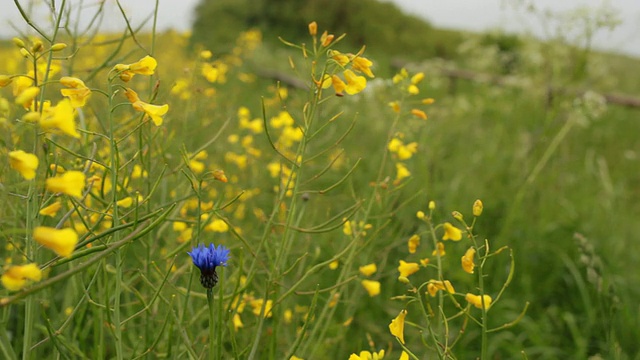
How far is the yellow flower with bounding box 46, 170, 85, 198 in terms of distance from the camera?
2.00ft

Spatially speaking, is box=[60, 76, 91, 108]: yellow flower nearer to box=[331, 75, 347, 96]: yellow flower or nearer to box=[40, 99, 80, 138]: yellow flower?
box=[40, 99, 80, 138]: yellow flower

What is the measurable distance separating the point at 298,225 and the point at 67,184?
31.0 inches

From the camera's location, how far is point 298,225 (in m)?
1.37

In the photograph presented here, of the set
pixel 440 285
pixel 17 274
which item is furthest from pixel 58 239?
pixel 440 285

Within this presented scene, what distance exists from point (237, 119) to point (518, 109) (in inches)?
85.3

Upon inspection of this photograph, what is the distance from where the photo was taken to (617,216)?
3.09 meters

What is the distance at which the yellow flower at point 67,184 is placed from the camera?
0.61 m

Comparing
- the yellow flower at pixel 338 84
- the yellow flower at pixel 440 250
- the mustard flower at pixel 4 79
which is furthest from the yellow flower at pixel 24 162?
the yellow flower at pixel 440 250

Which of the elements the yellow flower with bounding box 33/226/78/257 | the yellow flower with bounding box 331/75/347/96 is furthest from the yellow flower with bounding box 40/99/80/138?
the yellow flower with bounding box 331/75/347/96

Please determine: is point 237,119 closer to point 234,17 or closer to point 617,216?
point 617,216

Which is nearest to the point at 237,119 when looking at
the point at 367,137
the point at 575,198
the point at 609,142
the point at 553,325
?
the point at 367,137

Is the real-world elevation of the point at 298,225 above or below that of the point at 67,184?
below

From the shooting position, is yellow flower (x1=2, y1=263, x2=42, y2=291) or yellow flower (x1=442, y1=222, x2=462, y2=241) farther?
yellow flower (x1=442, y1=222, x2=462, y2=241)

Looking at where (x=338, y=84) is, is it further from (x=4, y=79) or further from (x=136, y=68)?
(x=4, y=79)
